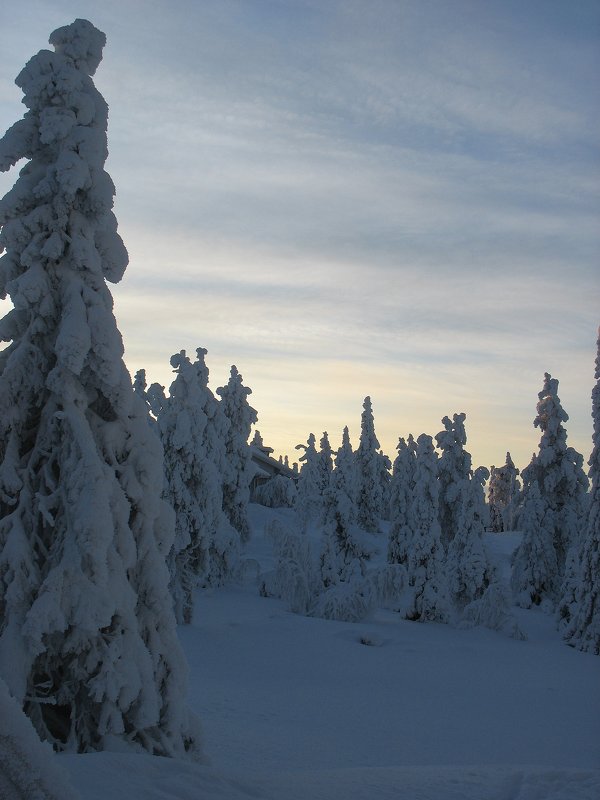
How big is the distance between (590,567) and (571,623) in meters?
3.25

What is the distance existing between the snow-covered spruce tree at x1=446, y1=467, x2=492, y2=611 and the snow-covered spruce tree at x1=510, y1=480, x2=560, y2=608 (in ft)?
12.2

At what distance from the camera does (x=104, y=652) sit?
773 centimetres

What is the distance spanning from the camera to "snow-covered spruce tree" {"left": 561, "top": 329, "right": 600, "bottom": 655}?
88.7 ft

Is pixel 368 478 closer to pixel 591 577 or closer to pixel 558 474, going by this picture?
pixel 558 474

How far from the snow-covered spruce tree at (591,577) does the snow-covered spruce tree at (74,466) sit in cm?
2252

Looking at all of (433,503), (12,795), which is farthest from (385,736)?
(433,503)

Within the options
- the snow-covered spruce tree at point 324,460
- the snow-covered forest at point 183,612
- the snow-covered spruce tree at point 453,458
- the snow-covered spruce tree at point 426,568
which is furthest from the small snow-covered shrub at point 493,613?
the snow-covered spruce tree at point 324,460

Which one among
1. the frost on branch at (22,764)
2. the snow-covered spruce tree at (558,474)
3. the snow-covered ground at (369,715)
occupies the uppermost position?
the snow-covered spruce tree at (558,474)

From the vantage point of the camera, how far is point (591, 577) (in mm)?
27547

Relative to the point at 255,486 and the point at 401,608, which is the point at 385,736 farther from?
the point at 255,486

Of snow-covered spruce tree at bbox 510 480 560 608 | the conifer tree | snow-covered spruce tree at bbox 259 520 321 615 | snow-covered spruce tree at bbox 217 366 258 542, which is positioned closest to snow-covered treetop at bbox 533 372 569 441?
snow-covered spruce tree at bbox 510 480 560 608

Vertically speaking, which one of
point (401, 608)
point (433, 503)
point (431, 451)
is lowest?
point (401, 608)

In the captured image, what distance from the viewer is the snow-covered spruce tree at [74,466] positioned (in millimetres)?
7637

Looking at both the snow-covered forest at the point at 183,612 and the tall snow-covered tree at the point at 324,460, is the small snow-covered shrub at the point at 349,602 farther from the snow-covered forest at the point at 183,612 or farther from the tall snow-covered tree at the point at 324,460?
the tall snow-covered tree at the point at 324,460
